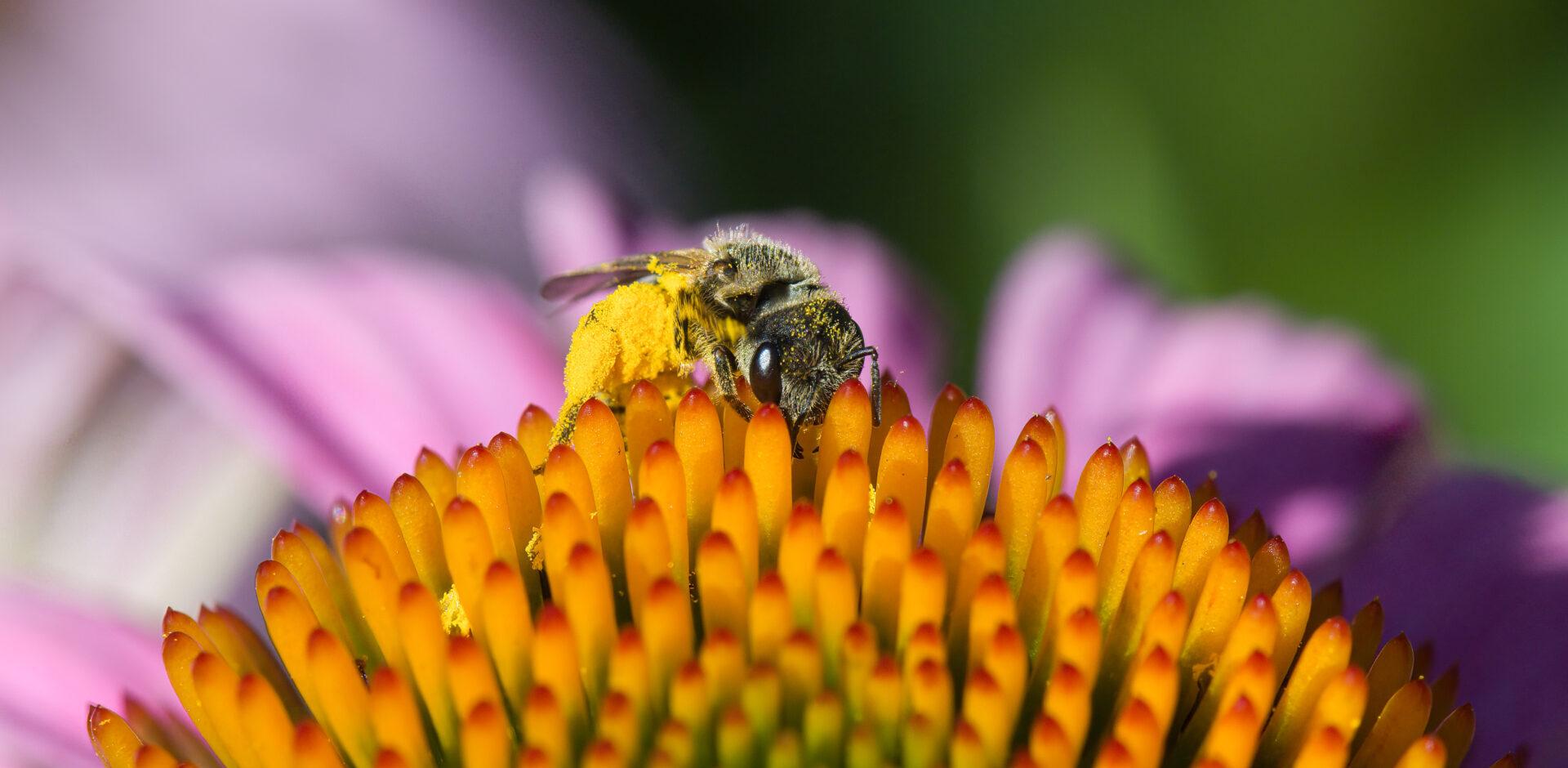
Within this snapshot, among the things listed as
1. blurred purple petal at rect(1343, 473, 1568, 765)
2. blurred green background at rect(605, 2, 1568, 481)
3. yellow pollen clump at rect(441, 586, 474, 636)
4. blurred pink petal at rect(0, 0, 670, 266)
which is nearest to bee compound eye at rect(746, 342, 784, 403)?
yellow pollen clump at rect(441, 586, 474, 636)

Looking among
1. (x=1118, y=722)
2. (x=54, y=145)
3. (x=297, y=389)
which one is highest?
(x=54, y=145)

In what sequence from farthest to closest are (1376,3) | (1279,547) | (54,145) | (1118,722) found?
(54,145) → (1376,3) → (1279,547) → (1118,722)

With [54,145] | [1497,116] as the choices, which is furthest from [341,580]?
[54,145]

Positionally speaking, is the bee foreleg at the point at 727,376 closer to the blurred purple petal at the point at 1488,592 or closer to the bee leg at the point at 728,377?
the bee leg at the point at 728,377

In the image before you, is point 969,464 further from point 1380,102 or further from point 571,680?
point 1380,102

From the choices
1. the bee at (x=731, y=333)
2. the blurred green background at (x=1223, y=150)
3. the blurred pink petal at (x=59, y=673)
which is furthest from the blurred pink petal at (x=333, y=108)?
the bee at (x=731, y=333)

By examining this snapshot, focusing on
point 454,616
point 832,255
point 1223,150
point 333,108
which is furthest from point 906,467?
point 333,108
